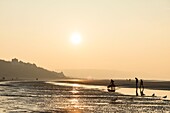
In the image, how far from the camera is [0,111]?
138ft

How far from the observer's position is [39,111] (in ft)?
143

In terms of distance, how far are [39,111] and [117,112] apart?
27.2ft

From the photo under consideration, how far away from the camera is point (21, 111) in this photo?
141 feet

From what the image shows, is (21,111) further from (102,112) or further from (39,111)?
(102,112)

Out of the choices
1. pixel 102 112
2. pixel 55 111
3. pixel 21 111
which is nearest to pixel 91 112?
pixel 102 112

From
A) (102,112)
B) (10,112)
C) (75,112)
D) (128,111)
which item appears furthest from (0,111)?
(128,111)

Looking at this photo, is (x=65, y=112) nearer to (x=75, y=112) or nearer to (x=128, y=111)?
(x=75, y=112)

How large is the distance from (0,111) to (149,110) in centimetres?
1669

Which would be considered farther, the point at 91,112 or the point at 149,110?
the point at 149,110

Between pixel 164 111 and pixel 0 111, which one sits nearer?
pixel 0 111

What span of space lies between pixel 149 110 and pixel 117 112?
4869 millimetres

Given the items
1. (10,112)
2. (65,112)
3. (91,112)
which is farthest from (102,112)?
(10,112)

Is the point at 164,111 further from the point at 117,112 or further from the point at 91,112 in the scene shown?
the point at 91,112

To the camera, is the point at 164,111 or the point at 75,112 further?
the point at 164,111
